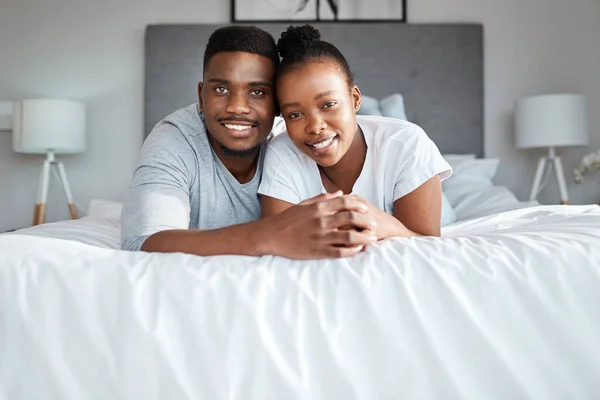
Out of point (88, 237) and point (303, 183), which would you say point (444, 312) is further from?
point (88, 237)

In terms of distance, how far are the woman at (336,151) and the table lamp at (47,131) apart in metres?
2.00

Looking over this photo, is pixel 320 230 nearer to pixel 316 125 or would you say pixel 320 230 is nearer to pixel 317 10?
pixel 316 125

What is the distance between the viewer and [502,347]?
774mm

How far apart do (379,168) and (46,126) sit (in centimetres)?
223

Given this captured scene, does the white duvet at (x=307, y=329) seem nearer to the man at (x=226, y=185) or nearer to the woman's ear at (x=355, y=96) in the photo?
the man at (x=226, y=185)

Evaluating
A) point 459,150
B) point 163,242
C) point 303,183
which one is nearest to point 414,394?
point 163,242

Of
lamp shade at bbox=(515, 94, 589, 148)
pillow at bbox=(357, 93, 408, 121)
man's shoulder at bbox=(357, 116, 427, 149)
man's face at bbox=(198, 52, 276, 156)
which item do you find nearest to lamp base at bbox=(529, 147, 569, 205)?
lamp shade at bbox=(515, 94, 589, 148)

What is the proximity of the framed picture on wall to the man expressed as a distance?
2.05m

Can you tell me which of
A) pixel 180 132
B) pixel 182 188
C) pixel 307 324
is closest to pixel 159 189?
pixel 182 188

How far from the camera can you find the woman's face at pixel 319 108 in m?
1.24

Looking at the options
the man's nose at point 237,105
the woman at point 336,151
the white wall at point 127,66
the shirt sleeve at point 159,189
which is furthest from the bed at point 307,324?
the white wall at point 127,66

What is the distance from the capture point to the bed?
0.76m

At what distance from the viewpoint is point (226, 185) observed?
4.52 feet

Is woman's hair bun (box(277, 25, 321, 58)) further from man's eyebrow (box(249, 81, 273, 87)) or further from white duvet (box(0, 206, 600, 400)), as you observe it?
white duvet (box(0, 206, 600, 400))
